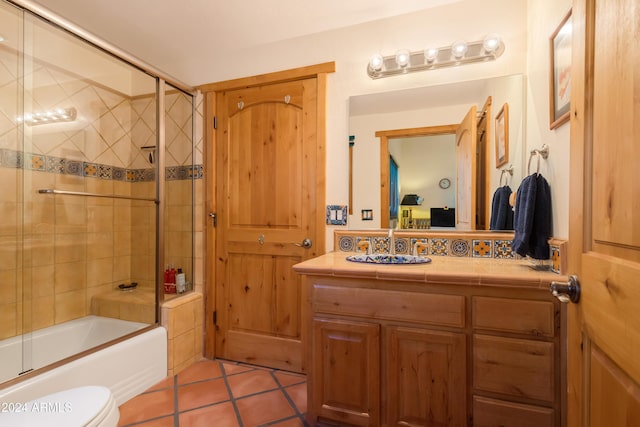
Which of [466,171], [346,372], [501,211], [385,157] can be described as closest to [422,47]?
[385,157]

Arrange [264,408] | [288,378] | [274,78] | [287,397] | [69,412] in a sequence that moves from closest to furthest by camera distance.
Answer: [69,412] → [264,408] → [287,397] → [288,378] → [274,78]

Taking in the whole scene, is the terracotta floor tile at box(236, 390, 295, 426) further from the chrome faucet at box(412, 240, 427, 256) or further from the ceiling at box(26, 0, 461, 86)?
the ceiling at box(26, 0, 461, 86)

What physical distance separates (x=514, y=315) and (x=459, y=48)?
4.70 feet

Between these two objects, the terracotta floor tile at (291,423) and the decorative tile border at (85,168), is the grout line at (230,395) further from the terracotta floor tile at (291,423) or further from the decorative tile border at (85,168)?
the decorative tile border at (85,168)

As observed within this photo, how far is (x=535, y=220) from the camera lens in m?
1.44

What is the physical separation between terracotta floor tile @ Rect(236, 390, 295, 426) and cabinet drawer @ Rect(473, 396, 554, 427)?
3.12 feet

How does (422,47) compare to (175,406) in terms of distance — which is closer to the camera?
(175,406)

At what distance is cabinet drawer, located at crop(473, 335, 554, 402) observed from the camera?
3.81 feet

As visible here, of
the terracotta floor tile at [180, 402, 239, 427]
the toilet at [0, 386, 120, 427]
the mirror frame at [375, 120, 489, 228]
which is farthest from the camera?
the mirror frame at [375, 120, 489, 228]

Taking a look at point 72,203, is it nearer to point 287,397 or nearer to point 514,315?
point 287,397

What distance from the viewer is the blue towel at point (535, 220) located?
1.41 meters

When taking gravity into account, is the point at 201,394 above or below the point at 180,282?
below

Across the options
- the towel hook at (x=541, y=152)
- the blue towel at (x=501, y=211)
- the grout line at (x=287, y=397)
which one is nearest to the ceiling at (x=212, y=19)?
the towel hook at (x=541, y=152)


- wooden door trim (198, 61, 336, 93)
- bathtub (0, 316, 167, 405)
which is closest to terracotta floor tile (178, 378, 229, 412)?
bathtub (0, 316, 167, 405)
